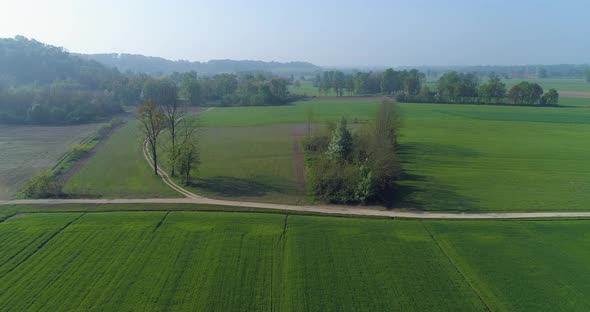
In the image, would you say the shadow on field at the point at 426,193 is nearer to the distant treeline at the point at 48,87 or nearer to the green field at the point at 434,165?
the green field at the point at 434,165

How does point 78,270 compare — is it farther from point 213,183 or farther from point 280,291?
point 213,183

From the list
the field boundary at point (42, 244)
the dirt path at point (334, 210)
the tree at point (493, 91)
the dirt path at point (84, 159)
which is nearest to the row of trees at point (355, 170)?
the dirt path at point (334, 210)

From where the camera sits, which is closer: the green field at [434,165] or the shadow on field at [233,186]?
the green field at [434,165]

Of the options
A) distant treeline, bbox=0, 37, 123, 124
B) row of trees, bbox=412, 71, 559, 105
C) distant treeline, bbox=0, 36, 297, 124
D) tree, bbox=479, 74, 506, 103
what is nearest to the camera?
distant treeline, bbox=0, 37, 123, 124

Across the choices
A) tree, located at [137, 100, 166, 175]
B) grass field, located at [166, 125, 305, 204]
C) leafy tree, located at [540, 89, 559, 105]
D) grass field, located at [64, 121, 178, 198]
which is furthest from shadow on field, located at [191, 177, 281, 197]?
leafy tree, located at [540, 89, 559, 105]

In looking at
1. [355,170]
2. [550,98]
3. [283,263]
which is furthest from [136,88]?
[550,98]

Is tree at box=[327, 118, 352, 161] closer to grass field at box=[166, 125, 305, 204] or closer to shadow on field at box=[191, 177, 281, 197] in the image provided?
grass field at box=[166, 125, 305, 204]
